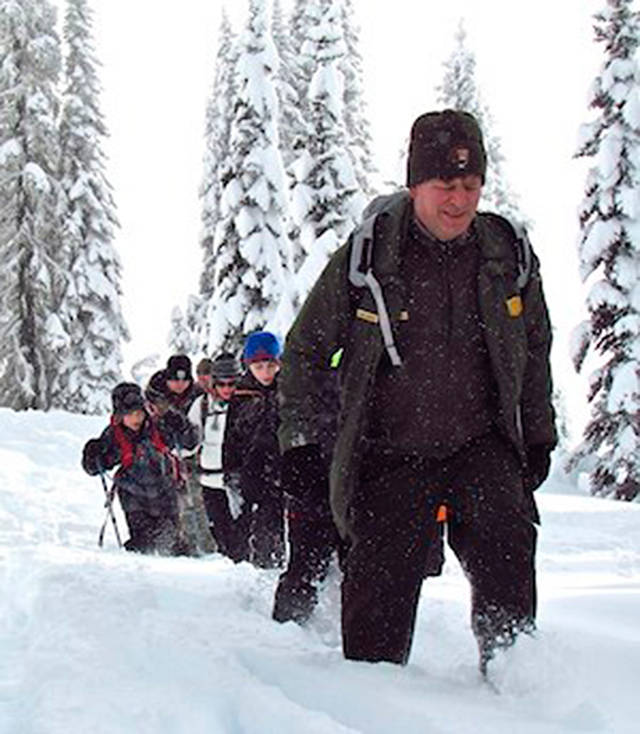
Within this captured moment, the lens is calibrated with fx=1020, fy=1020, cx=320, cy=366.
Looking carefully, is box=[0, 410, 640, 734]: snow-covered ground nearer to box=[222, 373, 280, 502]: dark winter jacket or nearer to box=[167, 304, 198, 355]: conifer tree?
box=[222, 373, 280, 502]: dark winter jacket

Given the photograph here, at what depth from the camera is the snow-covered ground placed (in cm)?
302

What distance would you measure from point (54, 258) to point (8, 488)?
2325 centimetres

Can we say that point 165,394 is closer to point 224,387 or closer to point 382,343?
point 224,387

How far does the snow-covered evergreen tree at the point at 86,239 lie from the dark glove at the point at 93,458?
2597 centimetres

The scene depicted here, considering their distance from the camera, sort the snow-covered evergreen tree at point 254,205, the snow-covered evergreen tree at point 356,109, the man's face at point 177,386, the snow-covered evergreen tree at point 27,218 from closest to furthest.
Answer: the man's face at point 177,386 < the snow-covered evergreen tree at point 254,205 < the snow-covered evergreen tree at point 356,109 < the snow-covered evergreen tree at point 27,218

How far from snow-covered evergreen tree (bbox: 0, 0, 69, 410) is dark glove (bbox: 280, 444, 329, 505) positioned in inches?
1212

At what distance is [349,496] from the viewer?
3.77 m

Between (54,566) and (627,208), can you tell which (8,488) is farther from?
(627,208)

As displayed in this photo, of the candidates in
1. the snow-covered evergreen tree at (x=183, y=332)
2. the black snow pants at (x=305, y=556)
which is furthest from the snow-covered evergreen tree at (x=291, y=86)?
the black snow pants at (x=305, y=556)

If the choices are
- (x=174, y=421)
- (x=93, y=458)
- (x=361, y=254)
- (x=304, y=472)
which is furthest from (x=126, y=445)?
(x=361, y=254)

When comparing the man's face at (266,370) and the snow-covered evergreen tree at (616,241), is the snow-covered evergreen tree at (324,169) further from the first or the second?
the man's face at (266,370)

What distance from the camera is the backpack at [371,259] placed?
3.62m

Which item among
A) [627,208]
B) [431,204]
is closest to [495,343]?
[431,204]

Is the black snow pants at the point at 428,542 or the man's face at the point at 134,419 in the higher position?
the black snow pants at the point at 428,542
